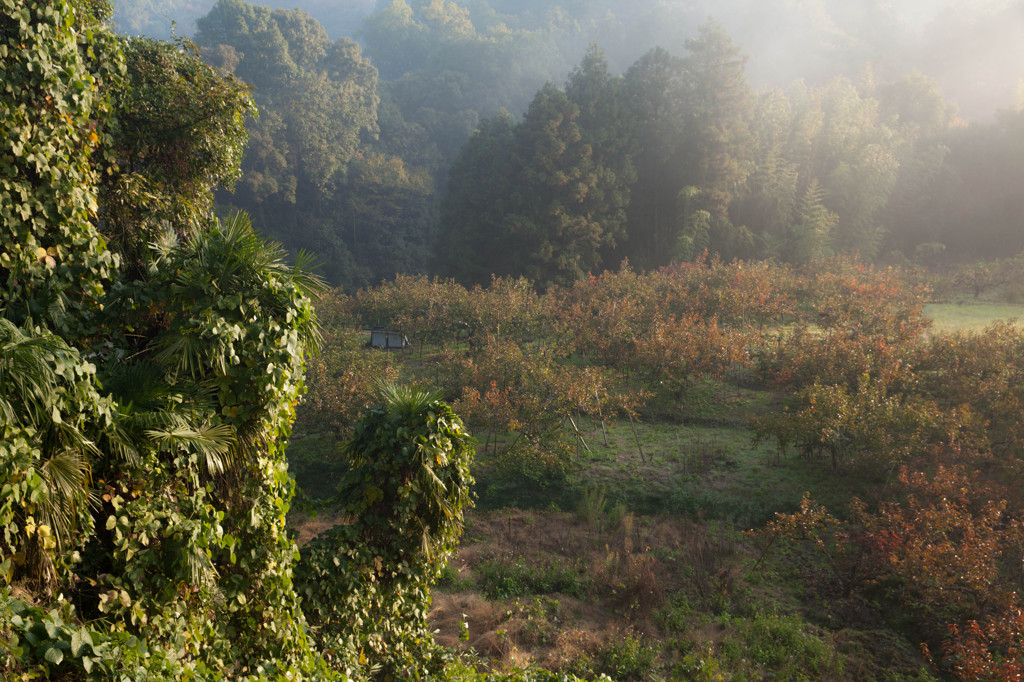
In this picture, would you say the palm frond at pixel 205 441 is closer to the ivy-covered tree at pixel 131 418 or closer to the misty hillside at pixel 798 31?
the ivy-covered tree at pixel 131 418

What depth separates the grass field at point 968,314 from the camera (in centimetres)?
1579

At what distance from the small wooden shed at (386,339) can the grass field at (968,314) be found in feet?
47.2

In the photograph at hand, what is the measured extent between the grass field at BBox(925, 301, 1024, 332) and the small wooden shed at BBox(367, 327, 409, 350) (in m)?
14.4

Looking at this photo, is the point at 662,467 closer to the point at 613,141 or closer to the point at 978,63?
the point at 613,141

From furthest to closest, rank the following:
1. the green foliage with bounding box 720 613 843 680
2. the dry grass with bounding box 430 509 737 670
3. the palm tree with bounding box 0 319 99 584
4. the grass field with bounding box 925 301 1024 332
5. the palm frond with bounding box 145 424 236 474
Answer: the grass field with bounding box 925 301 1024 332, the dry grass with bounding box 430 509 737 670, the green foliage with bounding box 720 613 843 680, the palm frond with bounding box 145 424 236 474, the palm tree with bounding box 0 319 99 584

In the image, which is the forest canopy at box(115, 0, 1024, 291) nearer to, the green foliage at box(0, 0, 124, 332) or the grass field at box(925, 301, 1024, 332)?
the grass field at box(925, 301, 1024, 332)

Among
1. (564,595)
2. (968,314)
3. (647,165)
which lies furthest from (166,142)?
(647,165)

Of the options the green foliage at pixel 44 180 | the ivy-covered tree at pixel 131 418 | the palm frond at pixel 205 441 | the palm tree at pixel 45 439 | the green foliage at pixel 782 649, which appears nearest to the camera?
the palm tree at pixel 45 439

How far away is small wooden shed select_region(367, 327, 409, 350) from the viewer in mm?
18453

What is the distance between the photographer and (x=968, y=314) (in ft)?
55.8

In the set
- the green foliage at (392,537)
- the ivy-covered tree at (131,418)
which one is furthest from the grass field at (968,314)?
the ivy-covered tree at (131,418)

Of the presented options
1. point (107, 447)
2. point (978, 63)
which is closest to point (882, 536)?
point (107, 447)

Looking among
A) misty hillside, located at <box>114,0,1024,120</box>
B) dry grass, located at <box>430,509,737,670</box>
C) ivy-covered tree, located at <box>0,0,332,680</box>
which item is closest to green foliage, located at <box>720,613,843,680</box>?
dry grass, located at <box>430,509,737,670</box>

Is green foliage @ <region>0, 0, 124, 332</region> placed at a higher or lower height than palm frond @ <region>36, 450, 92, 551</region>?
higher
